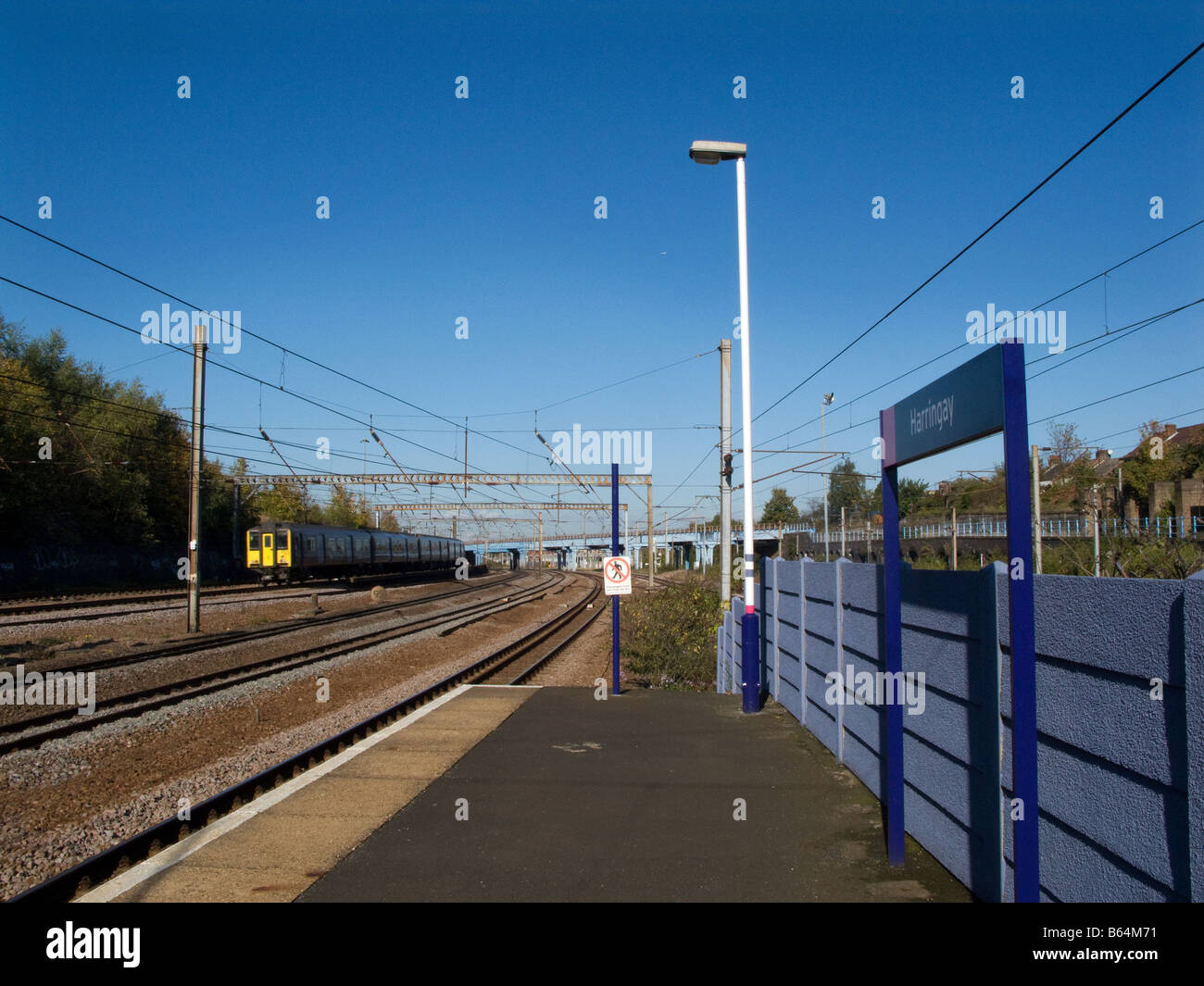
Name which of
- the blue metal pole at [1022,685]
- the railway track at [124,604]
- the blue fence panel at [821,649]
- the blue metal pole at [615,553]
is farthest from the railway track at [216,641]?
the blue metal pole at [1022,685]

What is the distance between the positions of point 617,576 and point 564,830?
6.29 metres

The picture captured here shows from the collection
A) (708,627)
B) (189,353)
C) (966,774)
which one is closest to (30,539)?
(189,353)

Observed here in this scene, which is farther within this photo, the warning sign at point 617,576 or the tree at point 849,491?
the tree at point 849,491

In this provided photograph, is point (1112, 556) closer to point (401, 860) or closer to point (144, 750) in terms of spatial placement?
point (401, 860)

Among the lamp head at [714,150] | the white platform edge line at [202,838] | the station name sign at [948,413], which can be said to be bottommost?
the white platform edge line at [202,838]

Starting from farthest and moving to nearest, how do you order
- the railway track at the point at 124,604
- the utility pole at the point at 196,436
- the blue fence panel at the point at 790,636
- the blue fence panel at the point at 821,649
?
the railway track at the point at 124,604 → the utility pole at the point at 196,436 → the blue fence panel at the point at 790,636 → the blue fence panel at the point at 821,649

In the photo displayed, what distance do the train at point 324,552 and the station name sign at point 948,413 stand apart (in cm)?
4107

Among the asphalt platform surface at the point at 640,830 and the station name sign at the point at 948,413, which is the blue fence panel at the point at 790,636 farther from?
the station name sign at the point at 948,413

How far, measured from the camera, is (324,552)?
47.3 meters

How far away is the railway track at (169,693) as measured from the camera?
10781 millimetres

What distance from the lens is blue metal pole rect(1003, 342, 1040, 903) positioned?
3.60m

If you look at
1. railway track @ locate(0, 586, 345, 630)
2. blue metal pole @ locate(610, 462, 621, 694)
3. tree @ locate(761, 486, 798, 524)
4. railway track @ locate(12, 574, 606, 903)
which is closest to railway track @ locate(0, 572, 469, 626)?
railway track @ locate(0, 586, 345, 630)

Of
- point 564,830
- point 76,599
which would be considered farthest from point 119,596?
point 564,830

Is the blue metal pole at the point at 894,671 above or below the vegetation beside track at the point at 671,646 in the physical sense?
above
